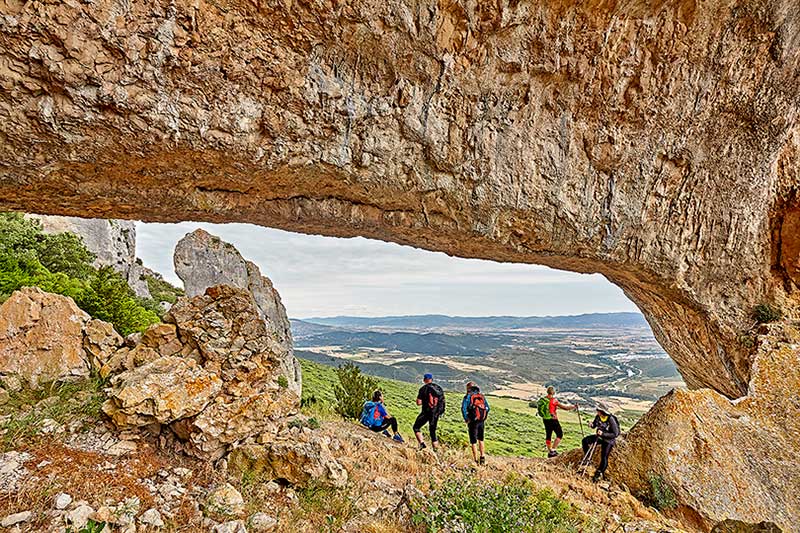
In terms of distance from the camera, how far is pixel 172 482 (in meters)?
6.23

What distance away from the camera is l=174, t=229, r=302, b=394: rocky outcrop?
2627 cm

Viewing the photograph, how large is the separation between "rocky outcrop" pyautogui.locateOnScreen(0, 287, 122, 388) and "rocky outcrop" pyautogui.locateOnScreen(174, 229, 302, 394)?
1595cm

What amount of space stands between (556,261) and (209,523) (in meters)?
9.52

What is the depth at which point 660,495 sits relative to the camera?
929cm

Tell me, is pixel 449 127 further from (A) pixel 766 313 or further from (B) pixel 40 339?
(A) pixel 766 313

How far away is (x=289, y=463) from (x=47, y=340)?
656cm

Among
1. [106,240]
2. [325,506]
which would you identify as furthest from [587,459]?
[106,240]

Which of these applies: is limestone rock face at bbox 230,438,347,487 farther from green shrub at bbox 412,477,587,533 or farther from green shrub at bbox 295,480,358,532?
green shrub at bbox 412,477,587,533

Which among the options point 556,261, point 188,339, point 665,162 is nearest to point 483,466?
point 556,261

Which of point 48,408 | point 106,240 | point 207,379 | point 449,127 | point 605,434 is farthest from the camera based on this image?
point 106,240

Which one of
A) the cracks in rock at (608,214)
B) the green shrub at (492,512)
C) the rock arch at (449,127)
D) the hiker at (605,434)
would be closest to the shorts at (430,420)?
the green shrub at (492,512)

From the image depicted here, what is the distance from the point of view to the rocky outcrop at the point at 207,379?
6.97 m

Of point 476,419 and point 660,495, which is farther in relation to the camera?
point 476,419

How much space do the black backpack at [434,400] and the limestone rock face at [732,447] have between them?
471 centimetres
